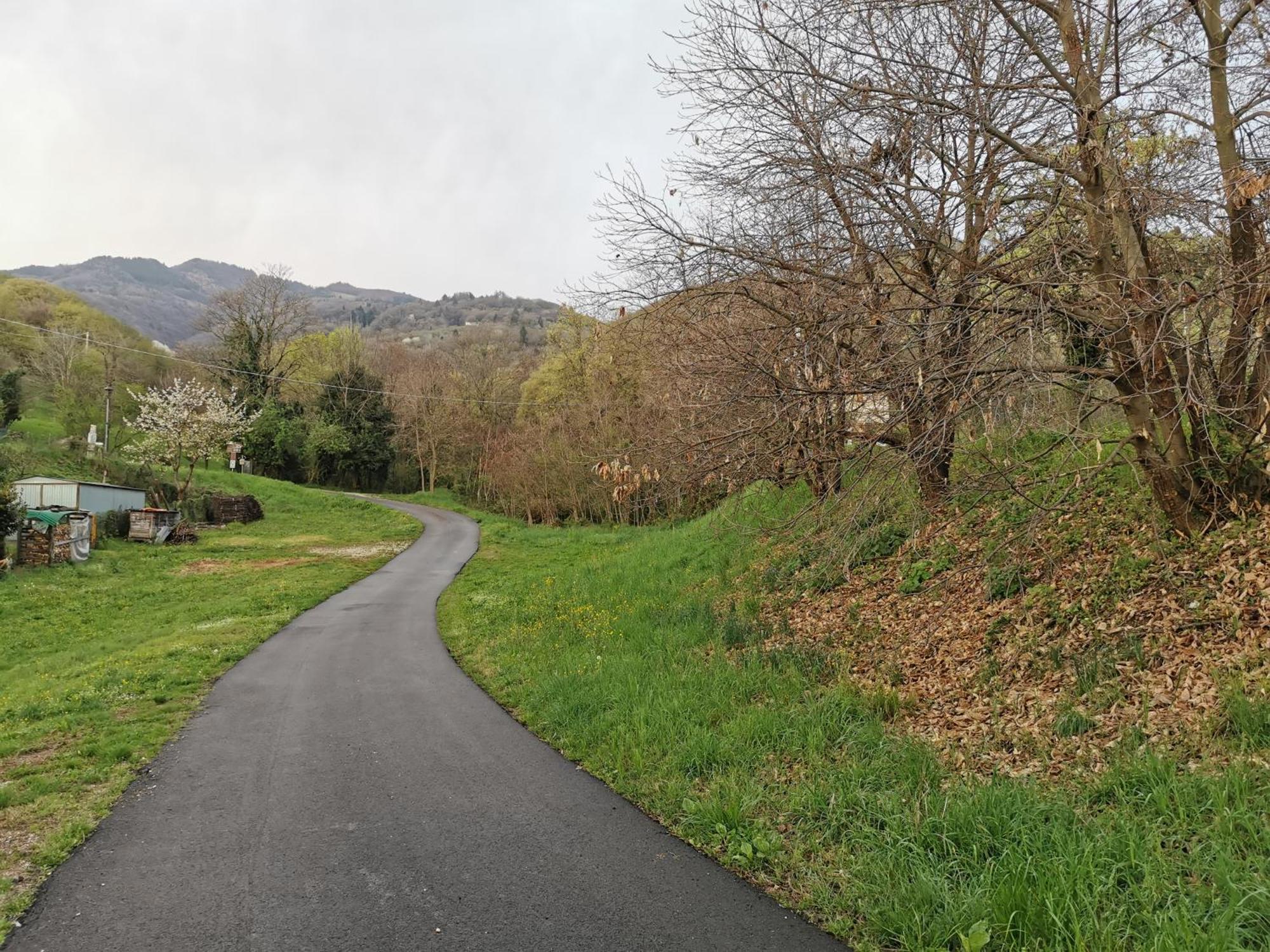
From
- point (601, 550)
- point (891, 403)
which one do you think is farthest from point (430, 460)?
point (891, 403)

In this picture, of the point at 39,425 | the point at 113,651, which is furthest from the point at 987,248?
the point at 39,425

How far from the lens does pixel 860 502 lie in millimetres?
6387

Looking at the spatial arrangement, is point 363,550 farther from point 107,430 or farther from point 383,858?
point 383,858

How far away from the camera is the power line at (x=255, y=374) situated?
44094 millimetres

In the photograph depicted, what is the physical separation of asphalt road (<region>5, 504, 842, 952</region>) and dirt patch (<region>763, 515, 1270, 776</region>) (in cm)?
238

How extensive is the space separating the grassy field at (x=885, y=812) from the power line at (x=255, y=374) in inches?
1316

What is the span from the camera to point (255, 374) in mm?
50281

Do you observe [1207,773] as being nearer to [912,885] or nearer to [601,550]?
[912,885]

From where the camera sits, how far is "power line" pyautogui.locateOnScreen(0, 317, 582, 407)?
44.1 meters

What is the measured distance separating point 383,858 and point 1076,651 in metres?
5.43

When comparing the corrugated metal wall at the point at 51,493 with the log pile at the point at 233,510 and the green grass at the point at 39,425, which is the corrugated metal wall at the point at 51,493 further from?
the green grass at the point at 39,425

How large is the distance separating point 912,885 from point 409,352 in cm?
6241

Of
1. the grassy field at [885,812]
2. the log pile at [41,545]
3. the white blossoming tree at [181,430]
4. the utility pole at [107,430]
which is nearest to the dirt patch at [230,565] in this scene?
the log pile at [41,545]

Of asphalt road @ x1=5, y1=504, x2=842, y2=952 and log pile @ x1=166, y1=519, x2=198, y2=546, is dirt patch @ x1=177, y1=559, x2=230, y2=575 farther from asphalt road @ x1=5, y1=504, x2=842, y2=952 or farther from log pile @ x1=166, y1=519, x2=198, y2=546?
asphalt road @ x1=5, y1=504, x2=842, y2=952
